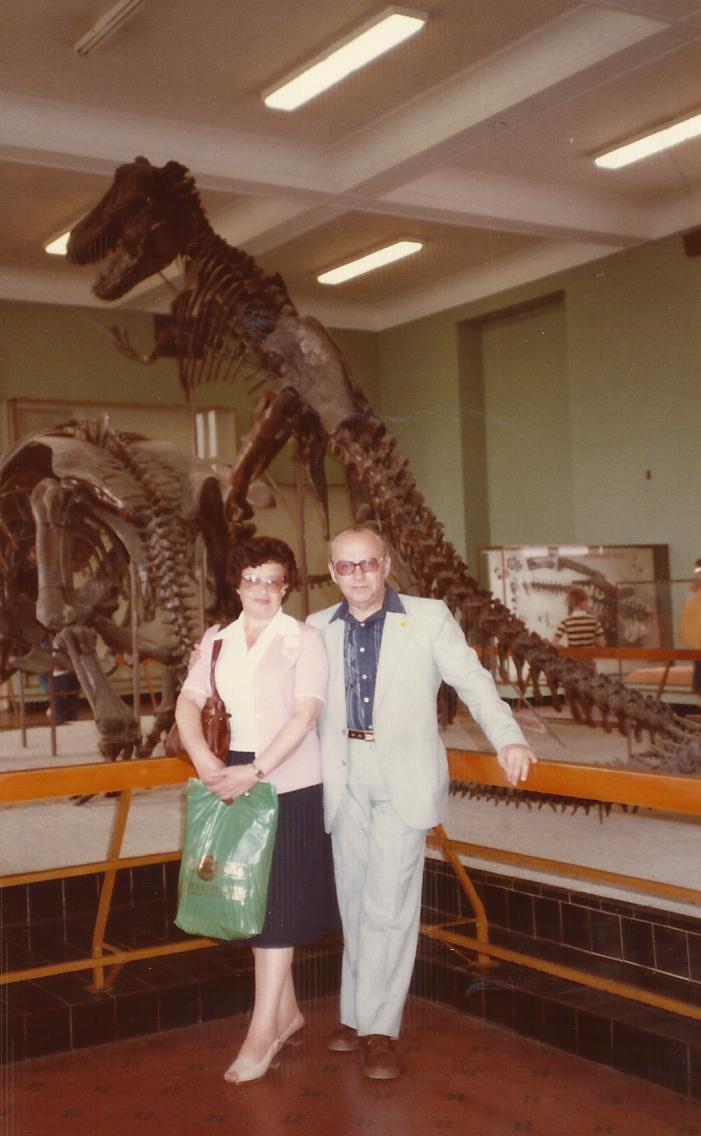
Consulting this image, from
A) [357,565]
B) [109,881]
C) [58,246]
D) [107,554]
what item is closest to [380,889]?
[357,565]

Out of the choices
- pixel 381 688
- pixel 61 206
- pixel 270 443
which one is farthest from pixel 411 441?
pixel 381 688

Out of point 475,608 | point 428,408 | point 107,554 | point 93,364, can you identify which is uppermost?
point 93,364

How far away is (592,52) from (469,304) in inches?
46.9

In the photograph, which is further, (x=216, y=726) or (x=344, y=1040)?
(x=344, y=1040)

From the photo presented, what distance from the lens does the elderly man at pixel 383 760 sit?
3.02m

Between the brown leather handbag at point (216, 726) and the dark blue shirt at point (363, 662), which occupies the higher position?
the dark blue shirt at point (363, 662)

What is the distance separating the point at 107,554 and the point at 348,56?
8.24ft

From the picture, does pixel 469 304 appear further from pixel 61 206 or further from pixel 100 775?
pixel 100 775

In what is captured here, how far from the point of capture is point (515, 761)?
2.84m

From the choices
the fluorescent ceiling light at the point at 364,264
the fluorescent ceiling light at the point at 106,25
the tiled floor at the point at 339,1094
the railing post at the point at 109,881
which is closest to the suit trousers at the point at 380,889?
the tiled floor at the point at 339,1094

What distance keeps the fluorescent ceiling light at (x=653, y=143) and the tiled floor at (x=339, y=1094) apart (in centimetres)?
365

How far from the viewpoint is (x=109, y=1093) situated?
316 cm

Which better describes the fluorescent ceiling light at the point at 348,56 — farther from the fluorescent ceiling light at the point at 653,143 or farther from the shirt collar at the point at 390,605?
the shirt collar at the point at 390,605

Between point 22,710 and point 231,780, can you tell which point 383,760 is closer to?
point 231,780
